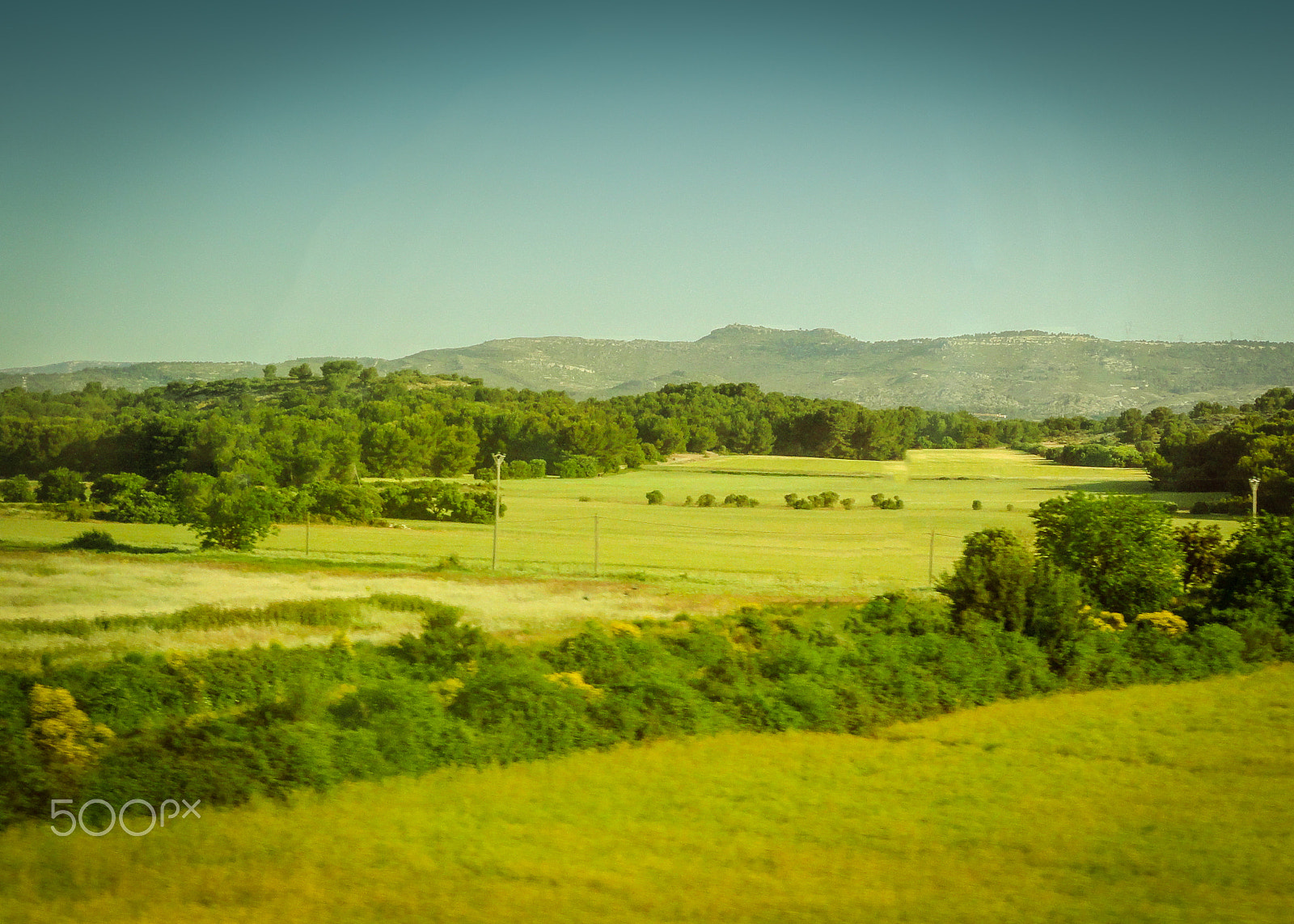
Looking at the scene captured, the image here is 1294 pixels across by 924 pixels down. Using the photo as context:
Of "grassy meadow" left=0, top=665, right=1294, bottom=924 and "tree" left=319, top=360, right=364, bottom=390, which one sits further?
"tree" left=319, top=360, right=364, bottom=390

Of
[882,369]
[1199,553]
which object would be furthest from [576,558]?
[882,369]

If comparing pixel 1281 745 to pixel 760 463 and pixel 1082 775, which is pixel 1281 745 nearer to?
pixel 1082 775

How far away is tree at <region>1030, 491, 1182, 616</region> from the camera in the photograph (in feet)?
49.6

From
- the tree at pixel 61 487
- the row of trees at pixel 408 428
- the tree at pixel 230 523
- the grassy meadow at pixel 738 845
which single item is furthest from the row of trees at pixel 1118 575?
the tree at pixel 230 523

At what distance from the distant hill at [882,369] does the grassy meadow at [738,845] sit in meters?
13.2

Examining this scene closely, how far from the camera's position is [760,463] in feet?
211

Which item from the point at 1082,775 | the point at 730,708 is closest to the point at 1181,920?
the point at 1082,775

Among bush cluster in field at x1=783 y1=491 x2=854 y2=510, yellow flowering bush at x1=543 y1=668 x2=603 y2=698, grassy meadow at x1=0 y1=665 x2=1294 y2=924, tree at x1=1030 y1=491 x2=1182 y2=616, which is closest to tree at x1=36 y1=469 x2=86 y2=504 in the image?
yellow flowering bush at x1=543 y1=668 x2=603 y2=698

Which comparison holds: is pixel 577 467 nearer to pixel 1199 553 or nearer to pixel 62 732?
pixel 1199 553

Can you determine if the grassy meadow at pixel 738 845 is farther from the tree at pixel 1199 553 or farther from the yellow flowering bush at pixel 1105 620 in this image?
the tree at pixel 1199 553

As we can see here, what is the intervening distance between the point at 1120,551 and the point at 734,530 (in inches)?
760

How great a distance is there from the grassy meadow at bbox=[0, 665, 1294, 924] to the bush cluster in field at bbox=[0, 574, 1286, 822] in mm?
262

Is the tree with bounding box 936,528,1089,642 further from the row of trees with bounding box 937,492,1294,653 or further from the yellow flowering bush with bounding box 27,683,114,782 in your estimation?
the yellow flowering bush with bounding box 27,683,114,782

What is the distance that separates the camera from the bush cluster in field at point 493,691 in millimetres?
6066
